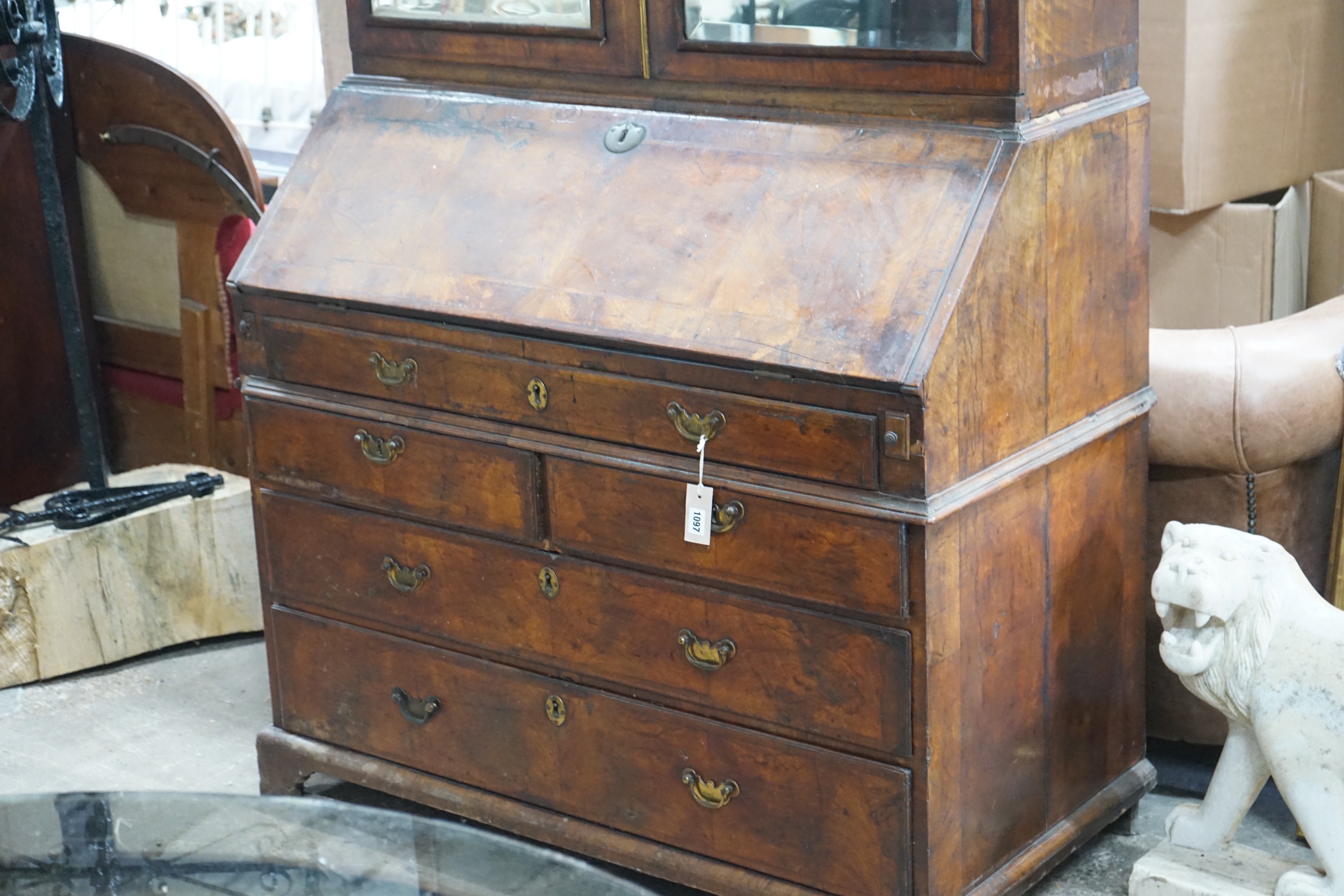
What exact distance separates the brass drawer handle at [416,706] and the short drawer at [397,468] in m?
0.34

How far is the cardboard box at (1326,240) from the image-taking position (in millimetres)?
3270

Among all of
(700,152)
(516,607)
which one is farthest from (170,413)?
(700,152)

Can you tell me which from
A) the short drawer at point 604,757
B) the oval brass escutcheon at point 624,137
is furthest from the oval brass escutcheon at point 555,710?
the oval brass escutcheon at point 624,137

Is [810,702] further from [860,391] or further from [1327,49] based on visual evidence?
[1327,49]

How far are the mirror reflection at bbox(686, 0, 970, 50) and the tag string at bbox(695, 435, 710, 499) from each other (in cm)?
60

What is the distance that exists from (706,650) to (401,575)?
→ 629 mm

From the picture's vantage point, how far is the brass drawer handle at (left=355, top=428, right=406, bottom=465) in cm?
284

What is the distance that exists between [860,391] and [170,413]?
2742mm

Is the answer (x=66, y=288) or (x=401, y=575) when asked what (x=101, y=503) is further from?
(x=401, y=575)

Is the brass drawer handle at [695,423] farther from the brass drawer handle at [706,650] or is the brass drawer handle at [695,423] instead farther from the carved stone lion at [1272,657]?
the carved stone lion at [1272,657]

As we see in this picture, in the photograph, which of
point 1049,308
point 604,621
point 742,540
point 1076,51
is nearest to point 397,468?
point 604,621

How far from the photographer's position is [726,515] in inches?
97.2

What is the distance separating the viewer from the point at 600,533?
8.64 ft

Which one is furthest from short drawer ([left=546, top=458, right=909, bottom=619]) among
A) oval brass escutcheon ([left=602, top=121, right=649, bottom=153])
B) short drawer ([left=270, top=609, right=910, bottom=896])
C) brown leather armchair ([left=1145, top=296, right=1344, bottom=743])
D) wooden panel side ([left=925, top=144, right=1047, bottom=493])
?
brown leather armchair ([left=1145, top=296, right=1344, bottom=743])
